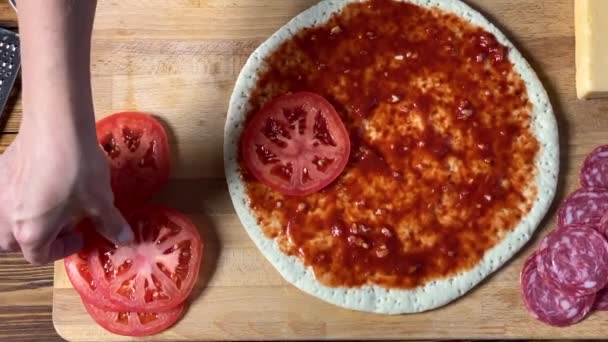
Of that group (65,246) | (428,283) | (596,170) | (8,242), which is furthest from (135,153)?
(596,170)

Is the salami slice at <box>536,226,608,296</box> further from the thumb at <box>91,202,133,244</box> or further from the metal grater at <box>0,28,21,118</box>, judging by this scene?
the metal grater at <box>0,28,21,118</box>

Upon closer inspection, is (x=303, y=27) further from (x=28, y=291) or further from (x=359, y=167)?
(x=28, y=291)

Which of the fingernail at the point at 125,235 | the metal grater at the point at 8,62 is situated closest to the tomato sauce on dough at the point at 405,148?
the fingernail at the point at 125,235

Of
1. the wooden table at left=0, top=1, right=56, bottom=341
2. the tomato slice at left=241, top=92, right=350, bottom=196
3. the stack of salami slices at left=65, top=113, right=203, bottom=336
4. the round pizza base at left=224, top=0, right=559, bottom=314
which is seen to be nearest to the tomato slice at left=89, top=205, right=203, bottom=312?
the stack of salami slices at left=65, top=113, right=203, bottom=336

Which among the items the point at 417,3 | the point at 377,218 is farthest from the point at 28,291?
the point at 417,3

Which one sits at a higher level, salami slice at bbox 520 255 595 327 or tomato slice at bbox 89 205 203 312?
tomato slice at bbox 89 205 203 312

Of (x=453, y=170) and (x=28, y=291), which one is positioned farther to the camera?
(x=28, y=291)

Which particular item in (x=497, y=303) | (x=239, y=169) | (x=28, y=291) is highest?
(x=239, y=169)

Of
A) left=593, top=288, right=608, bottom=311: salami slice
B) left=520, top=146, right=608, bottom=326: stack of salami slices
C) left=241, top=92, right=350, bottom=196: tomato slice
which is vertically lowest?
left=593, top=288, right=608, bottom=311: salami slice
